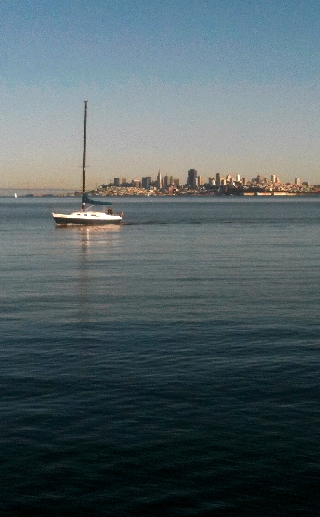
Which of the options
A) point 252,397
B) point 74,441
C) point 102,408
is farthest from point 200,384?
point 74,441

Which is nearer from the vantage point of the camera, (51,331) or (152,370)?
(152,370)

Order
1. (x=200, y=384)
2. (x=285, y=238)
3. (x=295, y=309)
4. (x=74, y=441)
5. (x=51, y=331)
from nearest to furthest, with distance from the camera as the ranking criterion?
(x=74, y=441) < (x=200, y=384) < (x=51, y=331) < (x=295, y=309) < (x=285, y=238)

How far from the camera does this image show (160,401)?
60.3 feet

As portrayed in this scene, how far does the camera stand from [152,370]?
21.4 m

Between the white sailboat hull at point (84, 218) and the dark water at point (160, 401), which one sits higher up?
the white sailboat hull at point (84, 218)

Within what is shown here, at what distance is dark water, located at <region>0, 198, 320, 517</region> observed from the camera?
1338 centimetres

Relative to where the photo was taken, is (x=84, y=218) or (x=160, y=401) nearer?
(x=160, y=401)

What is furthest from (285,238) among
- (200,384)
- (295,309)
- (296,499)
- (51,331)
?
(296,499)

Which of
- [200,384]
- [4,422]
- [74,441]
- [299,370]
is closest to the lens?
[74,441]

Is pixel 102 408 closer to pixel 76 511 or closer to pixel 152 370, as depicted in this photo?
pixel 152 370

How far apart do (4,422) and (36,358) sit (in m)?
6.01

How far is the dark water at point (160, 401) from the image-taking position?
13.4 m

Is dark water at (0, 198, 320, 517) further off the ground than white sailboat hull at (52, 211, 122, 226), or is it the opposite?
white sailboat hull at (52, 211, 122, 226)

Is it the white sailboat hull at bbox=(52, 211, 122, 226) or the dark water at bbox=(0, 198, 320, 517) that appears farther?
the white sailboat hull at bbox=(52, 211, 122, 226)
